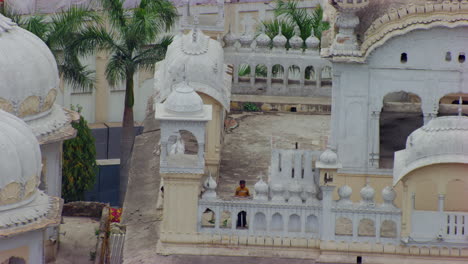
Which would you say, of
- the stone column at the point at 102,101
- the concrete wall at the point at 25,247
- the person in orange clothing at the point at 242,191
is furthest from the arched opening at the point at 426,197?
the stone column at the point at 102,101

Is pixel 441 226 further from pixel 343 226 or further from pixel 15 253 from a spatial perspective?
pixel 15 253

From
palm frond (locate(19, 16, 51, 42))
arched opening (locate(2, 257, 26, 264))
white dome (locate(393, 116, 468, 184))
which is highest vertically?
palm frond (locate(19, 16, 51, 42))

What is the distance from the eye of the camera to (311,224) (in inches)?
1597

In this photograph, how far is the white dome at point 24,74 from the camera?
42.8 metres

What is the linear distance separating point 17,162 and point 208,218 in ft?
17.8

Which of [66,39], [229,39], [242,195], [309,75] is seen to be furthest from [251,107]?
[242,195]

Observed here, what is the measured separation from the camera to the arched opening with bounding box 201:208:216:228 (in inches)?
1608

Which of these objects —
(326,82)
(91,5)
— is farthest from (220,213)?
(91,5)

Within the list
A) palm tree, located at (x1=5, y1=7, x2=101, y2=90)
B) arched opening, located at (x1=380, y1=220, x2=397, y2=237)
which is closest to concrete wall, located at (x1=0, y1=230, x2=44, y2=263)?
arched opening, located at (x1=380, y1=220, x2=397, y2=237)

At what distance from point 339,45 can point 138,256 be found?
21.2 ft

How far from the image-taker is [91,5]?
64.1m

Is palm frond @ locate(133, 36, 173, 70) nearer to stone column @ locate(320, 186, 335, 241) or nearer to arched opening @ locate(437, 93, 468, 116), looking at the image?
arched opening @ locate(437, 93, 468, 116)

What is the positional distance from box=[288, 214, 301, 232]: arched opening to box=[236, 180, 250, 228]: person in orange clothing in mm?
1098

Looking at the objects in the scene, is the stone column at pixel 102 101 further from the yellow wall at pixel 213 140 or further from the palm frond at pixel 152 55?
the yellow wall at pixel 213 140
